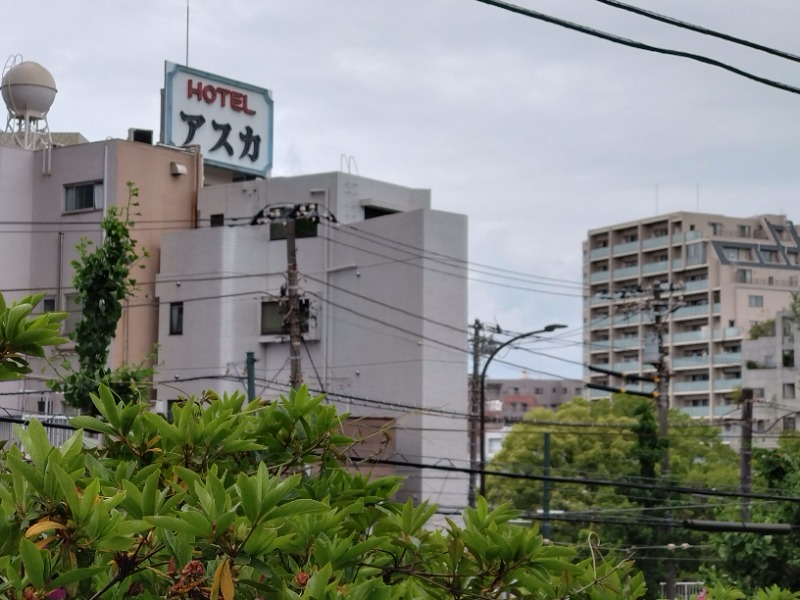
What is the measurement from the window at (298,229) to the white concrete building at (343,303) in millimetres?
53

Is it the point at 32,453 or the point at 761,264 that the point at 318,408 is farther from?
the point at 761,264

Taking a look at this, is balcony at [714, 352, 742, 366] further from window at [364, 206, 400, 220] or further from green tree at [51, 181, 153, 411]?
green tree at [51, 181, 153, 411]

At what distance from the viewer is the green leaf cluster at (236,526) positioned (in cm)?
488

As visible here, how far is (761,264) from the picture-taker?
417 feet

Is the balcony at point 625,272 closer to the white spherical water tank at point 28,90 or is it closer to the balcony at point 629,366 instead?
the balcony at point 629,366

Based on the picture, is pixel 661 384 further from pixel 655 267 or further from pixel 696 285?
pixel 655 267

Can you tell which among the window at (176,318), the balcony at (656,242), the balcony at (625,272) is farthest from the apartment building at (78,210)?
the balcony at (625,272)

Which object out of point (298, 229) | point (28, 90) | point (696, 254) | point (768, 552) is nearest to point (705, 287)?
point (696, 254)

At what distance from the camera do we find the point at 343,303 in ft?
163

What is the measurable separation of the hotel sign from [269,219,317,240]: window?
5.43 meters

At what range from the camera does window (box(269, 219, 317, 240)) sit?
50375 mm

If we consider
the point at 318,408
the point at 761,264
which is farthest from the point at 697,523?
the point at 761,264

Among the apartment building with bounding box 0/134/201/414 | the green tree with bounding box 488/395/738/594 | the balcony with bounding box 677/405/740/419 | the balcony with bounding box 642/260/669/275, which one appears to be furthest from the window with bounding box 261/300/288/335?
the balcony with bounding box 642/260/669/275

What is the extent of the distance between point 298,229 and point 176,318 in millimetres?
5623
